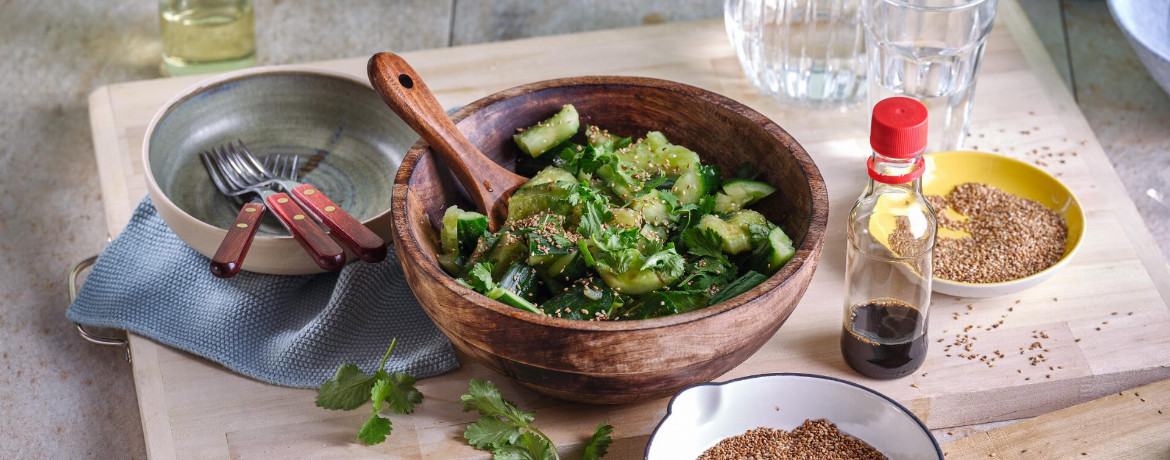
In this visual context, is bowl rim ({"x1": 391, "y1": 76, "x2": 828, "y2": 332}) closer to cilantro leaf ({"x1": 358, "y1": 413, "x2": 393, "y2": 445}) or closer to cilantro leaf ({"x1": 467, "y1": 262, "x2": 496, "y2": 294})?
cilantro leaf ({"x1": 467, "y1": 262, "x2": 496, "y2": 294})

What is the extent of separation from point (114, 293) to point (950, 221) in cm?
107

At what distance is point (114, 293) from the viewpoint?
1.36 m

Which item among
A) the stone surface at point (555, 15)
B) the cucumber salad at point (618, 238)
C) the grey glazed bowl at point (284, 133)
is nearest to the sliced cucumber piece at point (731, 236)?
the cucumber salad at point (618, 238)

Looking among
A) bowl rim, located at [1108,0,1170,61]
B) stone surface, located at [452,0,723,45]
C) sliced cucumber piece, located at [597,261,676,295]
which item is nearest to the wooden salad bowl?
sliced cucumber piece, located at [597,261,676,295]

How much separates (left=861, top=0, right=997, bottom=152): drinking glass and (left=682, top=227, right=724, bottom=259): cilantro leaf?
1.69ft

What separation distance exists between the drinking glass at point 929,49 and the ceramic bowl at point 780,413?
1.96 ft

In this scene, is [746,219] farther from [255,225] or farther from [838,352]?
[255,225]

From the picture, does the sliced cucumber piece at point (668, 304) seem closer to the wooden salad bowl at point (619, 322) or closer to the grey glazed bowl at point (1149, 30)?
the wooden salad bowl at point (619, 322)

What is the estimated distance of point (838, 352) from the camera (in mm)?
1266

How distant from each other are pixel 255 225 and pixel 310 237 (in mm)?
74

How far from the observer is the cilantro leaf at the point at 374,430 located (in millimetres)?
1150

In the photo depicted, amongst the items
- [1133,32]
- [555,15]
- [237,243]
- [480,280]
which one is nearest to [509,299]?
[480,280]

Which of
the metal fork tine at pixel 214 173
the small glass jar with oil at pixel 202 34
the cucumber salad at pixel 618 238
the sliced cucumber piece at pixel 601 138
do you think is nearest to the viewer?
the cucumber salad at pixel 618 238

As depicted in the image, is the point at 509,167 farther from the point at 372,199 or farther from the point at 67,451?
the point at 67,451
